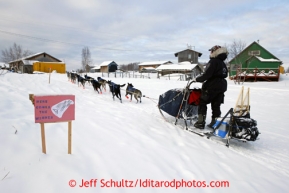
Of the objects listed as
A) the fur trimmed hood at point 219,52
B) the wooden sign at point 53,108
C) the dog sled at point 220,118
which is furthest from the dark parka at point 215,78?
the wooden sign at point 53,108

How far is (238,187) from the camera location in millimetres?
2100

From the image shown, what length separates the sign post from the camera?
1936 mm

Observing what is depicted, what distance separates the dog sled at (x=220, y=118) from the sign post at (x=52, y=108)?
255 cm

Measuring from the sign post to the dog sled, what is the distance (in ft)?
8.37

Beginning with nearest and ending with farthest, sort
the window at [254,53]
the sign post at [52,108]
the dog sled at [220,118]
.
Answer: the sign post at [52,108] → the dog sled at [220,118] → the window at [254,53]

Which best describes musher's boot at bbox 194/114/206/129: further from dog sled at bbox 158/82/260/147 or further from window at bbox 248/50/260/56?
window at bbox 248/50/260/56

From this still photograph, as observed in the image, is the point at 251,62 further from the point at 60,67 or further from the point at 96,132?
the point at 60,67

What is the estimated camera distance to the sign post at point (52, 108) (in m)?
1.94

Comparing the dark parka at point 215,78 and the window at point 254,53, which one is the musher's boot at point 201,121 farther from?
the window at point 254,53

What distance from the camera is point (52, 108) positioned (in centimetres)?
201

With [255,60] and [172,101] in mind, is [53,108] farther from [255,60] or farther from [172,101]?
[255,60]

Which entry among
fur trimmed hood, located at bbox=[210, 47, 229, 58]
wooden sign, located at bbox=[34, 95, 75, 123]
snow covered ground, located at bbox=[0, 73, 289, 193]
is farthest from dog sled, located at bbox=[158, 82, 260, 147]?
wooden sign, located at bbox=[34, 95, 75, 123]

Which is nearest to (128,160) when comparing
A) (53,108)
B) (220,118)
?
(53,108)

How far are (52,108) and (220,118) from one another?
287cm
